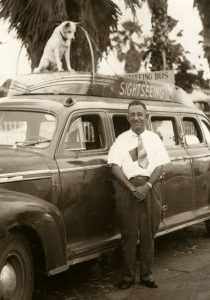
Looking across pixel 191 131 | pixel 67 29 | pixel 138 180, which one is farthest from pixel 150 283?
pixel 67 29

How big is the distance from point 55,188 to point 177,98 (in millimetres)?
3452

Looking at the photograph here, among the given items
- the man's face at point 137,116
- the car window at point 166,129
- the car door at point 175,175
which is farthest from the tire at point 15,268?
the car window at point 166,129

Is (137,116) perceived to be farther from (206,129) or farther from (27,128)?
(206,129)

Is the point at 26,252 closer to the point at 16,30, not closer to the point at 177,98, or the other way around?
the point at 177,98

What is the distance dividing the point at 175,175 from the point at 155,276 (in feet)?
4.40

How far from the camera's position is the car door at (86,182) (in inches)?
203

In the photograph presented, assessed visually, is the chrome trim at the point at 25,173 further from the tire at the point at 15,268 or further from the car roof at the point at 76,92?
the car roof at the point at 76,92

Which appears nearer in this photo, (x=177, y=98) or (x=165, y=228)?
(x=165, y=228)

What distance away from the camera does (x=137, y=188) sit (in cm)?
529

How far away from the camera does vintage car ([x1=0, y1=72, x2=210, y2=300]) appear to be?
14.7 feet

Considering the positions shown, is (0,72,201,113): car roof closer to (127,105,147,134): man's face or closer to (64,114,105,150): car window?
(64,114,105,150): car window

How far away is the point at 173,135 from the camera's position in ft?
23.4

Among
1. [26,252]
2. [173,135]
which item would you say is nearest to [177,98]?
[173,135]

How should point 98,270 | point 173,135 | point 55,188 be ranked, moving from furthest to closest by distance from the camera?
point 173,135, point 98,270, point 55,188
